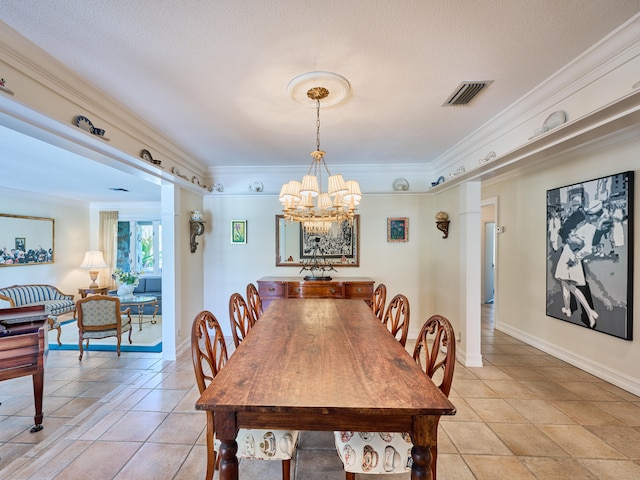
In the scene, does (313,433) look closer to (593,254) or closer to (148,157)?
(148,157)

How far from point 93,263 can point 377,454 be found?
7.11 meters

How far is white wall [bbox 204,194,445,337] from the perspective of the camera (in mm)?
4258

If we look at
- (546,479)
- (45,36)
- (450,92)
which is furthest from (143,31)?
(546,479)

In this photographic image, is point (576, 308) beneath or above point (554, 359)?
above

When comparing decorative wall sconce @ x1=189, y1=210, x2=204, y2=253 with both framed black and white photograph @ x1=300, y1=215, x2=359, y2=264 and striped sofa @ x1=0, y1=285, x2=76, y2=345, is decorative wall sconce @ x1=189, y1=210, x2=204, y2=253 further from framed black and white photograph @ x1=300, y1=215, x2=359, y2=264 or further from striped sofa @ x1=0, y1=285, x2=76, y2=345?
striped sofa @ x1=0, y1=285, x2=76, y2=345

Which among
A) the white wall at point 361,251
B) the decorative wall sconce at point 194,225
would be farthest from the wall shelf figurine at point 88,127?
the white wall at point 361,251

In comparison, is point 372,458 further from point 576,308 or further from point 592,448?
point 576,308

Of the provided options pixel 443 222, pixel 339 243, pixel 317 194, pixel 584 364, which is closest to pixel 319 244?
pixel 339 243

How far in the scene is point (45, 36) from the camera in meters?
1.52

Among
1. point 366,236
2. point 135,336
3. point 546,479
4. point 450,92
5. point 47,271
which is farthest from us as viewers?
point 47,271

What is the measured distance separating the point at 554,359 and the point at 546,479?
2.27m

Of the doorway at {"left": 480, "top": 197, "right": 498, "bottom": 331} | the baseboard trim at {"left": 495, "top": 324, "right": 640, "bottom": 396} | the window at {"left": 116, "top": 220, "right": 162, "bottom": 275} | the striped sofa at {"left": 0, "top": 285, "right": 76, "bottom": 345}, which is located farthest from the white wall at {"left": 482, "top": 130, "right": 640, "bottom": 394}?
the window at {"left": 116, "top": 220, "right": 162, "bottom": 275}

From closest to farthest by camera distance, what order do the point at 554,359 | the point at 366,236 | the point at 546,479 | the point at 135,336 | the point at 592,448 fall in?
1. the point at 546,479
2. the point at 592,448
3. the point at 554,359
4. the point at 366,236
5. the point at 135,336

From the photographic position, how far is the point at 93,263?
6164mm
